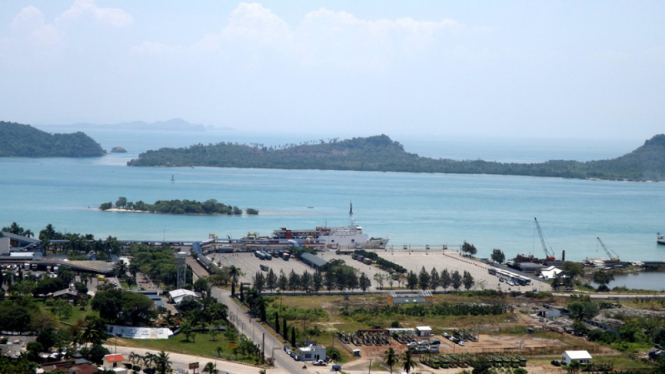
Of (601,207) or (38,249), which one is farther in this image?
(601,207)

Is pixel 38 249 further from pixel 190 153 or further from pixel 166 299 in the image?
pixel 190 153

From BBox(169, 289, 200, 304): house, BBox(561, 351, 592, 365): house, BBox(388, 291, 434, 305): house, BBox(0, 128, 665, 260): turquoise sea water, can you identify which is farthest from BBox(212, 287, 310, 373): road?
BBox(0, 128, 665, 260): turquoise sea water

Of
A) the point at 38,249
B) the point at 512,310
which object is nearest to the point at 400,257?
the point at 512,310

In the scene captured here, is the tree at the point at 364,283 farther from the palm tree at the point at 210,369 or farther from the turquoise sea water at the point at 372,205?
the turquoise sea water at the point at 372,205

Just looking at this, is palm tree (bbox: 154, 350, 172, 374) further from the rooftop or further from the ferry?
the ferry

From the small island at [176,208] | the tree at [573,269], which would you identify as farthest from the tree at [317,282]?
the small island at [176,208]

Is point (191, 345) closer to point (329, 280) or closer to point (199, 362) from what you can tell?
point (199, 362)
